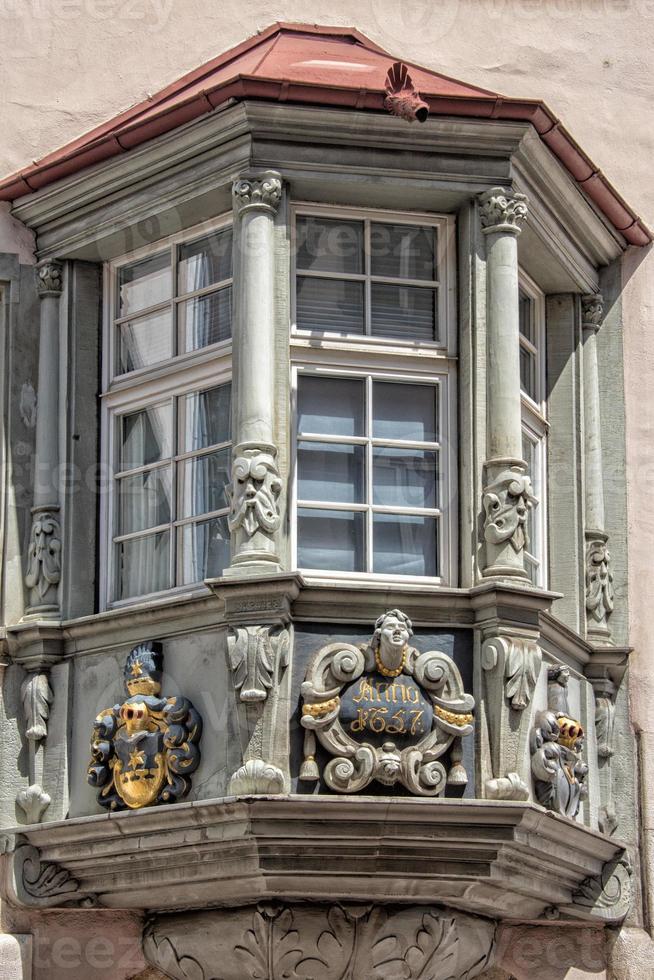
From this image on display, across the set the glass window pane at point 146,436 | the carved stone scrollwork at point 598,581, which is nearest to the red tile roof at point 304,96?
the glass window pane at point 146,436

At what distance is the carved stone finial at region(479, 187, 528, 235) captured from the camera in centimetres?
1249

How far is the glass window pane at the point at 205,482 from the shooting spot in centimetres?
1248

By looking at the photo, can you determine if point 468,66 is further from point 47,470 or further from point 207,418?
point 47,470

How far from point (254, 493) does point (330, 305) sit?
1489mm

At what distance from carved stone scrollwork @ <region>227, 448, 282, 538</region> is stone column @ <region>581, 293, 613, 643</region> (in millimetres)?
2489

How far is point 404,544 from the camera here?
1232 cm

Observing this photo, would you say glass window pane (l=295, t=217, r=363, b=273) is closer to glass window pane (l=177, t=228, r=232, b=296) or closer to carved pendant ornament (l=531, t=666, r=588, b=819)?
glass window pane (l=177, t=228, r=232, b=296)

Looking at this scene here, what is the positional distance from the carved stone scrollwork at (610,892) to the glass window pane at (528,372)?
2875 millimetres

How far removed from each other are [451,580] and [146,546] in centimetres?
184

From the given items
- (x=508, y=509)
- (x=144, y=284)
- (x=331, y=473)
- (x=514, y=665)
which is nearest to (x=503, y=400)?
(x=508, y=509)

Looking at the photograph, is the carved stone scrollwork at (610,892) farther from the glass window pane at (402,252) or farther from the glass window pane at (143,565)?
the glass window pane at (402,252)

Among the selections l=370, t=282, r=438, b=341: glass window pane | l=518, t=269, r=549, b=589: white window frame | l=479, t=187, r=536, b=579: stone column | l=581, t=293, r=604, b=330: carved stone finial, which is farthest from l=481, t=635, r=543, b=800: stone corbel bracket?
l=581, t=293, r=604, b=330: carved stone finial

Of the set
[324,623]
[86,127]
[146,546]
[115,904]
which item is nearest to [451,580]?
[324,623]

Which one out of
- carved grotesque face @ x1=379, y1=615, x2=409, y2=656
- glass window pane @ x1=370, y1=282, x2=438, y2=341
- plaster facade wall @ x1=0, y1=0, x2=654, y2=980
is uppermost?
plaster facade wall @ x1=0, y1=0, x2=654, y2=980
